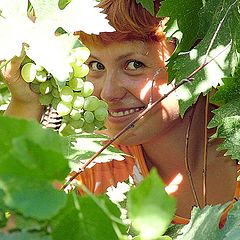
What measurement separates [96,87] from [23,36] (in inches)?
30.3

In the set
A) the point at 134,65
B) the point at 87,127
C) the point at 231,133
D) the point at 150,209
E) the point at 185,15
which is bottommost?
the point at 150,209

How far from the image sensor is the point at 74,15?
0.75m

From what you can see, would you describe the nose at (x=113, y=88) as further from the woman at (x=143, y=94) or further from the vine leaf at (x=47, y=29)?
Result: the vine leaf at (x=47, y=29)

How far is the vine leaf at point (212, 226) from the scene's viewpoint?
501 mm

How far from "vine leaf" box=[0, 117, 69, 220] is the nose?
1.15 metres

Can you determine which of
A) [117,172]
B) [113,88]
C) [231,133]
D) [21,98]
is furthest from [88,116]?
[117,172]

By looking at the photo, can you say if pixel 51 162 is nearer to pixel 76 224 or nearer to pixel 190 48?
pixel 76 224

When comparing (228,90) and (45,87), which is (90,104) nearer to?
(45,87)

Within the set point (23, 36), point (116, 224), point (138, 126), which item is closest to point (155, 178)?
point (116, 224)

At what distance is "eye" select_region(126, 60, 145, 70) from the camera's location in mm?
1450

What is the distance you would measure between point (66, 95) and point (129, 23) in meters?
0.58

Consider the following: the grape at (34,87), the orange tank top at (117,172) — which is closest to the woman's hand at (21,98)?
the grape at (34,87)

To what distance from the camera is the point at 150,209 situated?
0.84ft

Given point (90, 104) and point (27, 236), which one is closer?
point (27, 236)
